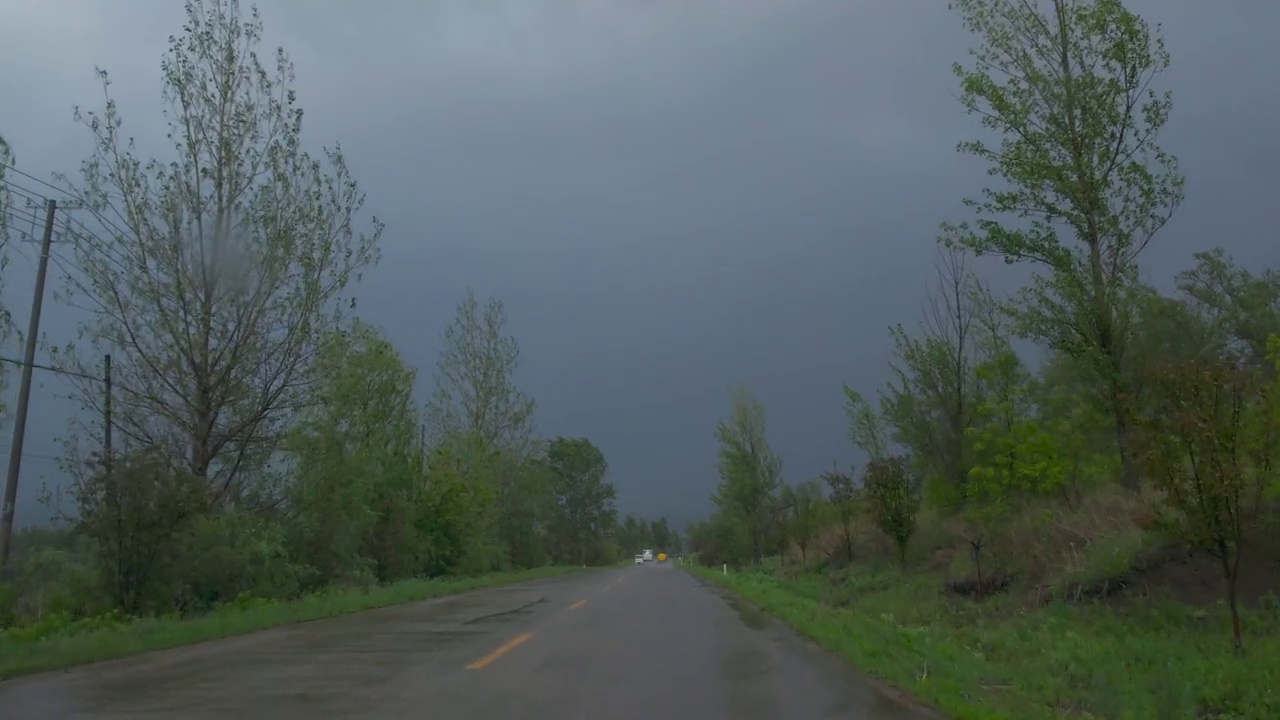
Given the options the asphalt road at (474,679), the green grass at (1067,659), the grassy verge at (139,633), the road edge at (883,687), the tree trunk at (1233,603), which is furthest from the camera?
the tree trunk at (1233,603)

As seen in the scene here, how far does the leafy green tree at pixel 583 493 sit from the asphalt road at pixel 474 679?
9244cm

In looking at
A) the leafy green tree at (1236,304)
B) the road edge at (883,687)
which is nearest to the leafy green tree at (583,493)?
the leafy green tree at (1236,304)

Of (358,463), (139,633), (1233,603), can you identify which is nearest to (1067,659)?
(1233,603)

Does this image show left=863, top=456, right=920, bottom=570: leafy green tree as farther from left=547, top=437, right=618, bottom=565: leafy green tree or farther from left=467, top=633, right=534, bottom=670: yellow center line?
left=547, top=437, right=618, bottom=565: leafy green tree

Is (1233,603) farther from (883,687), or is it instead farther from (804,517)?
(804,517)

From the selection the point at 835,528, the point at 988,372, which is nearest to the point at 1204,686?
the point at 988,372

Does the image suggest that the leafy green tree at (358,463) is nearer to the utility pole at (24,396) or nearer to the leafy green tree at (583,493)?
the utility pole at (24,396)

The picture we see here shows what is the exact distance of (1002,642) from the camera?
1576 centimetres

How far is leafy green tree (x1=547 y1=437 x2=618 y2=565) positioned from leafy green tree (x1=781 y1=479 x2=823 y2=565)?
2212 inches

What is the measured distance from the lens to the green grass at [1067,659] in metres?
10.4

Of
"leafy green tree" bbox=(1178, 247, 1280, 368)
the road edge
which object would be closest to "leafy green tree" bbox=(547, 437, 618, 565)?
"leafy green tree" bbox=(1178, 247, 1280, 368)

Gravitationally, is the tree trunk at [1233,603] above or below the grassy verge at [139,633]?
below

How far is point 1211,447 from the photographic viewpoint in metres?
13.5

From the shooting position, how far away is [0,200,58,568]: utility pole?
21.5 meters
